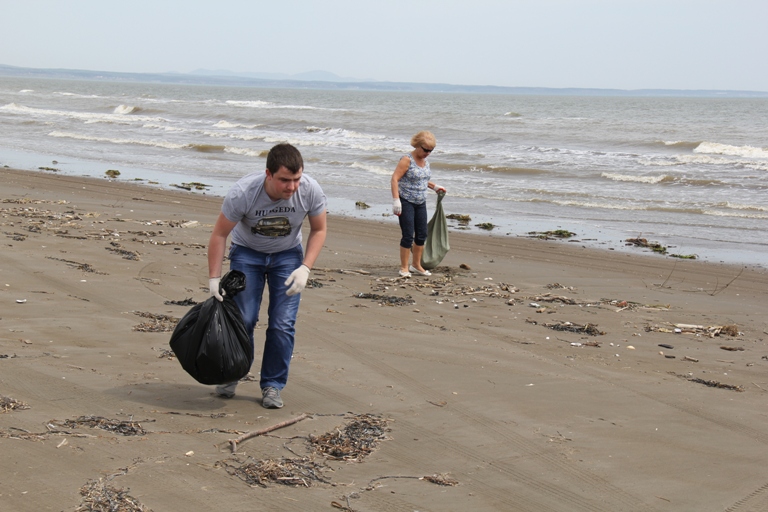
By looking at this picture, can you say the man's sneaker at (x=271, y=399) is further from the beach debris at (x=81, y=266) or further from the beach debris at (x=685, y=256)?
the beach debris at (x=685, y=256)

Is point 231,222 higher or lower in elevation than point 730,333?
higher

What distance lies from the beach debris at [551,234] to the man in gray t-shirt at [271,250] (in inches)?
313

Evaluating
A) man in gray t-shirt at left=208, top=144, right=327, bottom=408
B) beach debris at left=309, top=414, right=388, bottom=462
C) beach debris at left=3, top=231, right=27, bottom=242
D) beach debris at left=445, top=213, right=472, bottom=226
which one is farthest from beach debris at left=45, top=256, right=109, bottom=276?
beach debris at left=445, top=213, right=472, bottom=226

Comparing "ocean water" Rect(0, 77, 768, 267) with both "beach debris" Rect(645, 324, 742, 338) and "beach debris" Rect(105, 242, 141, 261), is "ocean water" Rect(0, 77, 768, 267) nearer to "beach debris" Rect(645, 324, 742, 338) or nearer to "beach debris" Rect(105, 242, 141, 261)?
"beach debris" Rect(645, 324, 742, 338)

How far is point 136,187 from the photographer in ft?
51.8

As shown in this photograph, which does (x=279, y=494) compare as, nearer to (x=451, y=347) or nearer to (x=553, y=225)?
(x=451, y=347)

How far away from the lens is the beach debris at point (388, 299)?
23.6ft

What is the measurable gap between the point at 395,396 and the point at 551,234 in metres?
7.94

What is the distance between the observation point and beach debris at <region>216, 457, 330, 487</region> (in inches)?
136

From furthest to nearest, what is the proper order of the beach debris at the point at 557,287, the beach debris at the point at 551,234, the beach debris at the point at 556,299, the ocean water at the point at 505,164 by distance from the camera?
the ocean water at the point at 505,164, the beach debris at the point at 551,234, the beach debris at the point at 557,287, the beach debris at the point at 556,299

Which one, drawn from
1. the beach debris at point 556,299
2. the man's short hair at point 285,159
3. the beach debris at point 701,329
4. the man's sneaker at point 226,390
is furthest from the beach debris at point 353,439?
the beach debris at point 556,299

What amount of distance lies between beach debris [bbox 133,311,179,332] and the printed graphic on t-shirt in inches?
70.2

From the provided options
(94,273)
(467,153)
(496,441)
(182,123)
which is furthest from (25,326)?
(182,123)

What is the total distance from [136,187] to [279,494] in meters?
13.4
